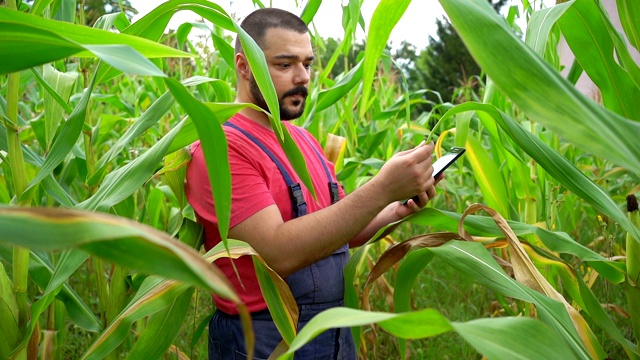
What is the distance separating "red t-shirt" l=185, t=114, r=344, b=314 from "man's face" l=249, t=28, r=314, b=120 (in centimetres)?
8

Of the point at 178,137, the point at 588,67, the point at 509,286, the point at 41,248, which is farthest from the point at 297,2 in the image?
the point at 41,248

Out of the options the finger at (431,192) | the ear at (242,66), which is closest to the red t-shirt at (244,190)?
the ear at (242,66)

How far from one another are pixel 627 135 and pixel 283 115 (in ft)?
2.96

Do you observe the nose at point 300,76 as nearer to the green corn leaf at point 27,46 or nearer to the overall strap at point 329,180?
the overall strap at point 329,180

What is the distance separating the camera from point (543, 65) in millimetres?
532

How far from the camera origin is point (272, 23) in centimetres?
138

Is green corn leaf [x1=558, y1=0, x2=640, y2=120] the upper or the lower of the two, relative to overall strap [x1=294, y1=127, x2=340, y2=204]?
upper

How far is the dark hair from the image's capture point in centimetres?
138

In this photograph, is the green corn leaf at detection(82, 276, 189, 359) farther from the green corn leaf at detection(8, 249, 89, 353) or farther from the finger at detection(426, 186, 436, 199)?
the finger at detection(426, 186, 436, 199)

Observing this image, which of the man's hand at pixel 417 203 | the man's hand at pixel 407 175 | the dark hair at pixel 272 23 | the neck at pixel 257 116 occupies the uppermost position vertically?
the dark hair at pixel 272 23

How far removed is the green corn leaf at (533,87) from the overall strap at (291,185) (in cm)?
80

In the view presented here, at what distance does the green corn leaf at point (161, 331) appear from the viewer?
95 cm

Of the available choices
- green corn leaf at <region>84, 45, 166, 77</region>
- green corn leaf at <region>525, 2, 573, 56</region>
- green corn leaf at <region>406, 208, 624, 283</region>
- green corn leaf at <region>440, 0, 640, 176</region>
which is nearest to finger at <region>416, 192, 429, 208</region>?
green corn leaf at <region>406, 208, 624, 283</region>

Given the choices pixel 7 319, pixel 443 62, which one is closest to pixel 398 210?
pixel 7 319
